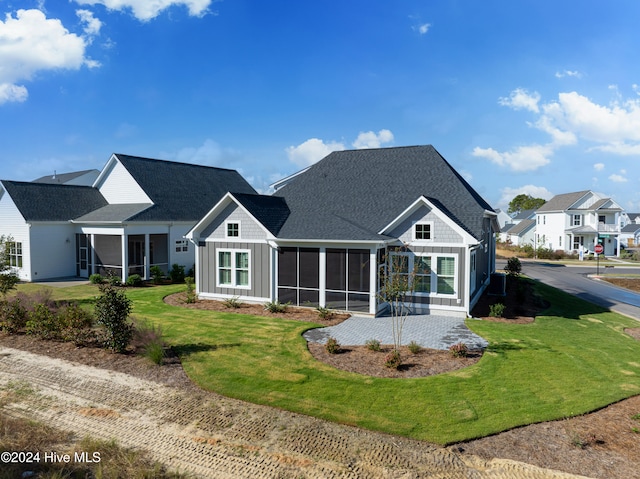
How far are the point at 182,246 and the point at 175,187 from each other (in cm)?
569

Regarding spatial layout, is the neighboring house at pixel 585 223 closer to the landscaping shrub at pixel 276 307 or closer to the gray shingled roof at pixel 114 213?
the landscaping shrub at pixel 276 307

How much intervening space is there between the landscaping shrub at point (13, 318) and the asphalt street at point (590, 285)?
2740cm

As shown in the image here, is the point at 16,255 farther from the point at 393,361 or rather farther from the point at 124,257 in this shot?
the point at 393,361

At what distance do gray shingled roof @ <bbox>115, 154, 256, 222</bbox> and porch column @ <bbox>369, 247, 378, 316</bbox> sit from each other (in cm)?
1756

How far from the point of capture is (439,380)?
1140 centimetres

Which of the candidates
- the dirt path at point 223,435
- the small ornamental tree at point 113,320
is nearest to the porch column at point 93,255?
the small ornamental tree at point 113,320

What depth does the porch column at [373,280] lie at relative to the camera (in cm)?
1854

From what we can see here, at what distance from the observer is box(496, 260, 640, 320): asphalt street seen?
24277 mm

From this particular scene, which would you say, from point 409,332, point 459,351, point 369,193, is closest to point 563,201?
point 369,193

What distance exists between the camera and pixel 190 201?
33.9 m

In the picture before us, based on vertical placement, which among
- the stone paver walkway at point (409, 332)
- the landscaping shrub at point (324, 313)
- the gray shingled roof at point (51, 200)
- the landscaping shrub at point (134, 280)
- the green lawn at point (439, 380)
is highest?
the gray shingled roof at point (51, 200)

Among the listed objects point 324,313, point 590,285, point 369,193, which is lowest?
point 590,285

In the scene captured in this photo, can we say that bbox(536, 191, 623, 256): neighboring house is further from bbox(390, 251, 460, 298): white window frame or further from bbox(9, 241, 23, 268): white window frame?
bbox(9, 241, 23, 268): white window frame

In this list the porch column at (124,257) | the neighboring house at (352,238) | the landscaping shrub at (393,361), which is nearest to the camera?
the landscaping shrub at (393,361)
